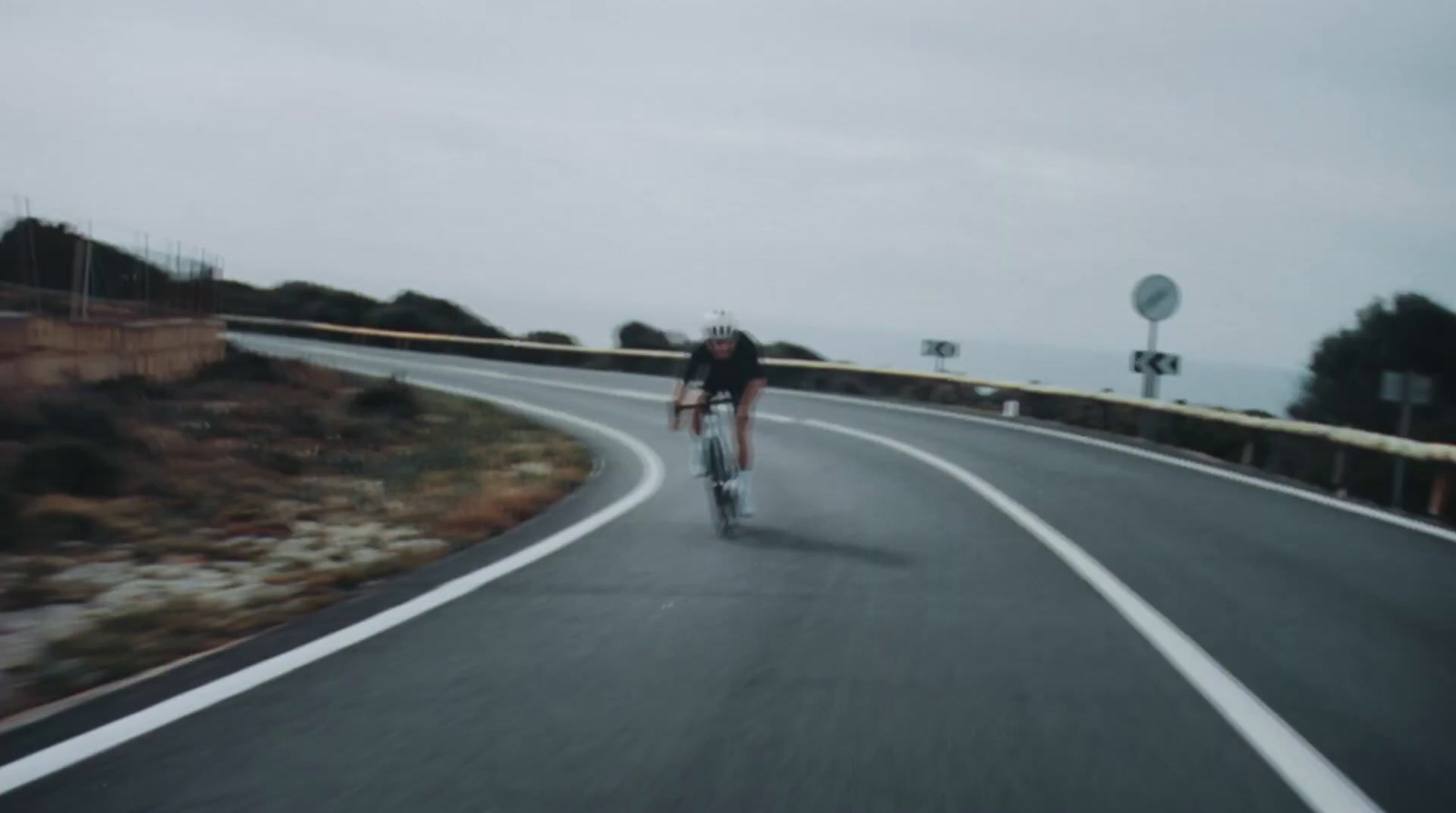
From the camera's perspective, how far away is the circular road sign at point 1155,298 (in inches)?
1054

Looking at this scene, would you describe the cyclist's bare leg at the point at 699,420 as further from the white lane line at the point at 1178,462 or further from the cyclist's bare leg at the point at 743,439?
the white lane line at the point at 1178,462

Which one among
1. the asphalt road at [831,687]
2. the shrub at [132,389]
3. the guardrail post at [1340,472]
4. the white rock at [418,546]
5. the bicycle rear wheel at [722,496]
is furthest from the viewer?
the shrub at [132,389]

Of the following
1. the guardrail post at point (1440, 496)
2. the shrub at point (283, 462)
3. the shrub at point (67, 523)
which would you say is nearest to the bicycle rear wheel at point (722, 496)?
the shrub at point (67, 523)

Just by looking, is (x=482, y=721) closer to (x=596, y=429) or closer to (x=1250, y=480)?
(x=1250, y=480)

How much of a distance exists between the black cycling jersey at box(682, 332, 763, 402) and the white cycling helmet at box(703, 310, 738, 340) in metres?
0.24

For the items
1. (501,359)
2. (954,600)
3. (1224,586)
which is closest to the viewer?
(954,600)

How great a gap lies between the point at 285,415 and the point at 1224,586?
1524 centimetres

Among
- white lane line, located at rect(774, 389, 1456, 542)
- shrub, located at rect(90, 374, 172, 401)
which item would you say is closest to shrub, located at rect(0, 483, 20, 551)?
shrub, located at rect(90, 374, 172, 401)

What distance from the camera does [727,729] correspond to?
19.3 ft

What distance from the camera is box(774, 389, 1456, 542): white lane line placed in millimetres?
14938

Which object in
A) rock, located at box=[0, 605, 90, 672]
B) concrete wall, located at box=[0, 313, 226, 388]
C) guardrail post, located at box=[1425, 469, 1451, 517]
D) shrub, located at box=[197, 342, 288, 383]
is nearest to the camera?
rock, located at box=[0, 605, 90, 672]

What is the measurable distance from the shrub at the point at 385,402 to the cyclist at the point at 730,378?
12.5 m

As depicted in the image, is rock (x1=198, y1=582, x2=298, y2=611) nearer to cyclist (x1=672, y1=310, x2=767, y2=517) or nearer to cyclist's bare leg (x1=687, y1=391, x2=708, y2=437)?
cyclist (x1=672, y1=310, x2=767, y2=517)

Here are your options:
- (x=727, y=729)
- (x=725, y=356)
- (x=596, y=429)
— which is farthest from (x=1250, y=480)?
(x=727, y=729)
